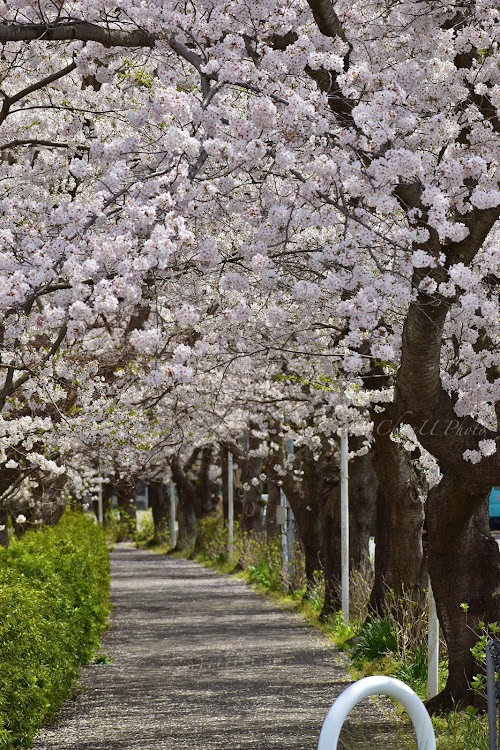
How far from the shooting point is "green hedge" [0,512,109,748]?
743cm

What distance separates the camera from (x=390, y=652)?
1219 centimetres

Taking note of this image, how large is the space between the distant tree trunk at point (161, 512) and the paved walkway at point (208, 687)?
24.2m

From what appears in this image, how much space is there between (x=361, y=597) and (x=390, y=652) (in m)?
3.96

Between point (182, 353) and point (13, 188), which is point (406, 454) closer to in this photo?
point (13, 188)

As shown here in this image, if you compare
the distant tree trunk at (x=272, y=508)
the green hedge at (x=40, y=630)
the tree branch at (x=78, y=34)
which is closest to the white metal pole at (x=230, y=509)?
the distant tree trunk at (x=272, y=508)

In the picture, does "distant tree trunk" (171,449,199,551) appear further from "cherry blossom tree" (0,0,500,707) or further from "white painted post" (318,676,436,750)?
"white painted post" (318,676,436,750)

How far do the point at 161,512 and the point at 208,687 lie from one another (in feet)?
114

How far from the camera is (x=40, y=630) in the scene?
8.74 metres

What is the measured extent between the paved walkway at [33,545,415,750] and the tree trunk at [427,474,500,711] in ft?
2.60

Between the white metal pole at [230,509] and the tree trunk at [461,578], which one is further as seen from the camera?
the white metal pole at [230,509]

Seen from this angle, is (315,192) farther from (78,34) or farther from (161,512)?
(161,512)

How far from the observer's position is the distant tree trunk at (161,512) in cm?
4550

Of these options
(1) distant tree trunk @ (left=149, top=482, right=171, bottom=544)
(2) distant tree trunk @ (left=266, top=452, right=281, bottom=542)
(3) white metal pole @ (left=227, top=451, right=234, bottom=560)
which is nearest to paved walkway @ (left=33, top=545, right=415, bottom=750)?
(2) distant tree trunk @ (left=266, top=452, right=281, bottom=542)

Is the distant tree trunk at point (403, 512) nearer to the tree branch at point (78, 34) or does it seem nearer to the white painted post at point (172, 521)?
the tree branch at point (78, 34)
